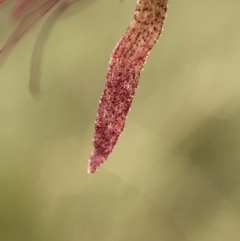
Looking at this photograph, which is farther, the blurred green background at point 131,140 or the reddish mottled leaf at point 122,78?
the blurred green background at point 131,140

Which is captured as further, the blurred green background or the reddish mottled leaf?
the blurred green background

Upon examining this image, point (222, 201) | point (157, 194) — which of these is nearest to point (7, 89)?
point (157, 194)

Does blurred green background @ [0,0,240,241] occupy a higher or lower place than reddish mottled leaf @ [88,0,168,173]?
lower

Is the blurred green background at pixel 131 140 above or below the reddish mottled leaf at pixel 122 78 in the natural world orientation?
below

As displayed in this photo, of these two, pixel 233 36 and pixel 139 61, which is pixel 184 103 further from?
pixel 139 61

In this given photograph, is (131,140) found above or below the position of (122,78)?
below
